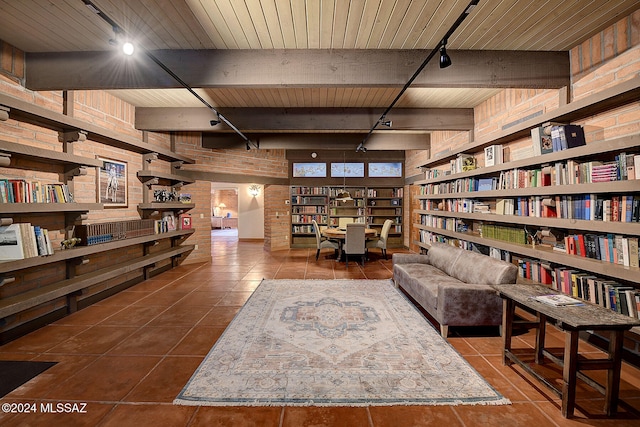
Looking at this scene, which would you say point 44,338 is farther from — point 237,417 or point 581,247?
point 581,247

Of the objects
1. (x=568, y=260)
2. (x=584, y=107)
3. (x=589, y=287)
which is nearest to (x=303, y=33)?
(x=584, y=107)

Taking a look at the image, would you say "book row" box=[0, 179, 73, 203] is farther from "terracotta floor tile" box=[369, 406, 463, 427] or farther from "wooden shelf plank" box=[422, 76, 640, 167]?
"wooden shelf plank" box=[422, 76, 640, 167]

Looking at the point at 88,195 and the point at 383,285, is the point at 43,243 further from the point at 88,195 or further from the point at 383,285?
the point at 383,285

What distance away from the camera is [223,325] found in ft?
10.5

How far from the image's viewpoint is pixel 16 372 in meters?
2.29

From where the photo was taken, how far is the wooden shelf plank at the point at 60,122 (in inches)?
107

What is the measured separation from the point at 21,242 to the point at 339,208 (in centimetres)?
712

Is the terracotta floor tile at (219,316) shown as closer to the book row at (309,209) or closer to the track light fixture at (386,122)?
the track light fixture at (386,122)

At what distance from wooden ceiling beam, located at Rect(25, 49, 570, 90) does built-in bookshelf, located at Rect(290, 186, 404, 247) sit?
5.81 meters

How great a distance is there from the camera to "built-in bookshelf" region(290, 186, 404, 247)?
351 inches

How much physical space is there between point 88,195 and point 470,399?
16.3 ft

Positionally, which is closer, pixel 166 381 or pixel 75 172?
pixel 166 381

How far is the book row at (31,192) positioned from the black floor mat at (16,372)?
144cm

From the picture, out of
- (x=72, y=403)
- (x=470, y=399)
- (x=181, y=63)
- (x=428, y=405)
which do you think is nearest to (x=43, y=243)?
(x=72, y=403)
